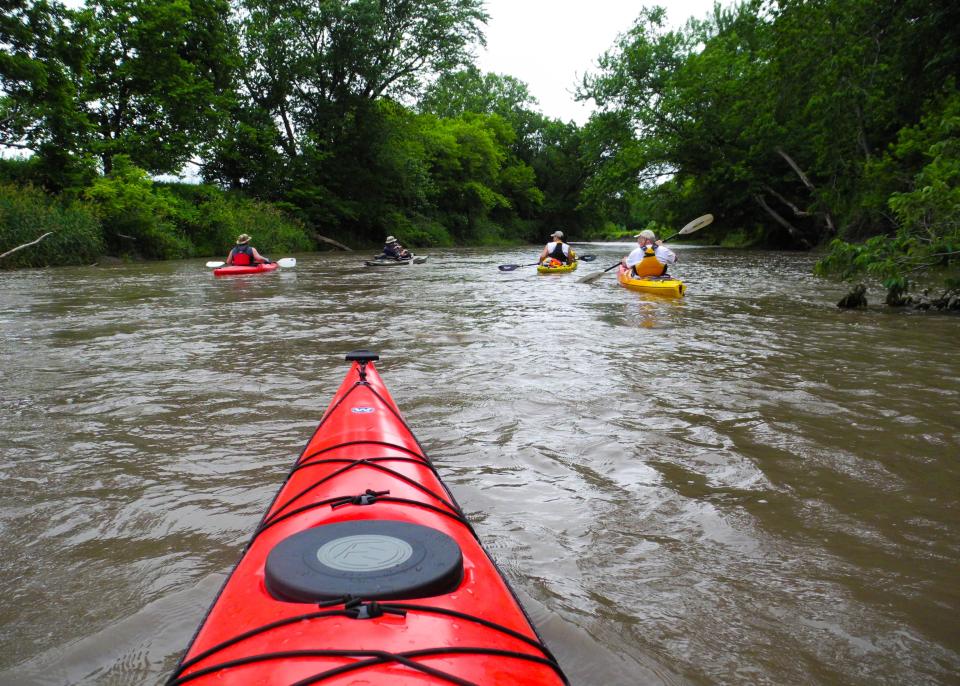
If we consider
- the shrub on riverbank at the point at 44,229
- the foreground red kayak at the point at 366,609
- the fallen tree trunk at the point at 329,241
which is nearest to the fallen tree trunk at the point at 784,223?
the fallen tree trunk at the point at 329,241

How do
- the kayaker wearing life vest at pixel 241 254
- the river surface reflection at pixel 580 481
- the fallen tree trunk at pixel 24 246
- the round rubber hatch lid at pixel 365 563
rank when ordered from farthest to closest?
the kayaker wearing life vest at pixel 241 254
the fallen tree trunk at pixel 24 246
the river surface reflection at pixel 580 481
the round rubber hatch lid at pixel 365 563

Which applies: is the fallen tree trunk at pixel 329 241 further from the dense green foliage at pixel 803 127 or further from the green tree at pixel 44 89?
the dense green foliage at pixel 803 127

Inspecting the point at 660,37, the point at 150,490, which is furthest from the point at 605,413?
the point at 660,37

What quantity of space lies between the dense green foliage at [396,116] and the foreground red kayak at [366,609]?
769 cm

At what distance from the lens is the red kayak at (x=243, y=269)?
502 inches

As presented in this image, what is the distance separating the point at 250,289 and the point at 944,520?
1035 cm

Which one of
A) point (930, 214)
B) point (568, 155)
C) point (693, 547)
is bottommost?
point (693, 547)

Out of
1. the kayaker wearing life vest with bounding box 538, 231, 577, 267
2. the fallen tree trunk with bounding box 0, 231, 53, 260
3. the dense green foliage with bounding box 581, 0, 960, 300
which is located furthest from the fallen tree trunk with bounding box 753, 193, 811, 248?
the fallen tree trunk with bounding box 0, 231, 53, 260

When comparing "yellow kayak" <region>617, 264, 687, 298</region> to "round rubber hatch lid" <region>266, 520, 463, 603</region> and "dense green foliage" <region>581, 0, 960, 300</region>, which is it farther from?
"round rubber hatch lid" <region>266, 520, 463, 603</region>

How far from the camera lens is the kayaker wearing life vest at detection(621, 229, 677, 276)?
1029cm

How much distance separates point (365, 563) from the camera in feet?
4.98

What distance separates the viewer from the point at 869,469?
3150 mm

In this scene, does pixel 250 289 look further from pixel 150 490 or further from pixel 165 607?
pixel 165 607

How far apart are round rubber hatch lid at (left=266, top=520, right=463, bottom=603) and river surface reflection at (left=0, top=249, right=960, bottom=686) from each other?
1.94ft
